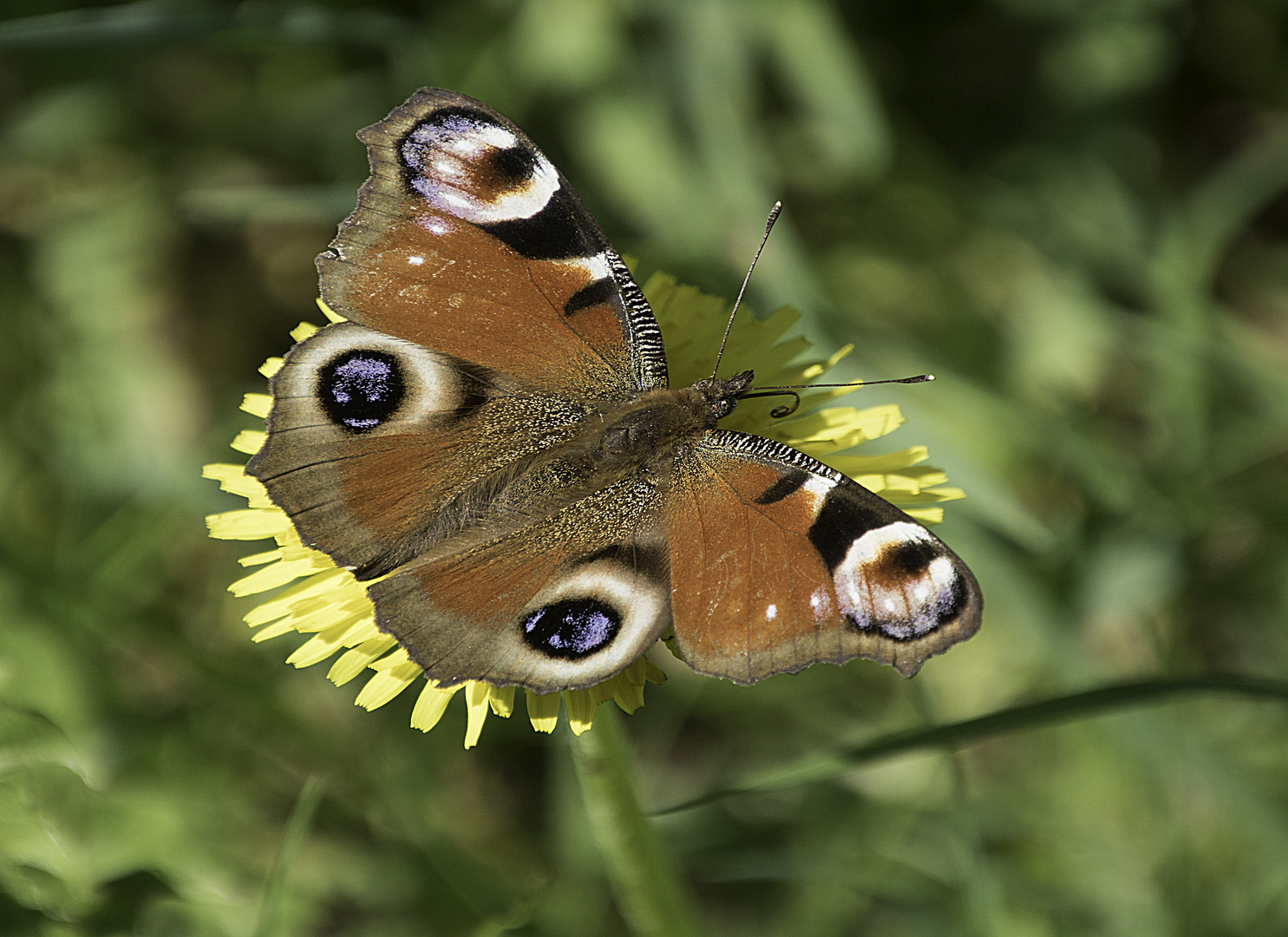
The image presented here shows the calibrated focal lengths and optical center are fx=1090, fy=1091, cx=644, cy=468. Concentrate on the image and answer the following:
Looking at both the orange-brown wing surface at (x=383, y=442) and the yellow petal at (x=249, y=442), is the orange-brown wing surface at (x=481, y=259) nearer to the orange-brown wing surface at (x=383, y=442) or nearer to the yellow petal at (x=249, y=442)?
the orange-brown wing surface at (x=383, y=442)

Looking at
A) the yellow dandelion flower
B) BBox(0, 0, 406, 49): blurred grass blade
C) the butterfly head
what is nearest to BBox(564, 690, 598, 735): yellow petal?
the yellow dandelion flower

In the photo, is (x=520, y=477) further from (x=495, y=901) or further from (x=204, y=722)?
(x=204, y=722)

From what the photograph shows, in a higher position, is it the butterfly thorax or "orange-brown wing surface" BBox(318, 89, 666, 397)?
"orange-brown wing surface" BBox(318, 89, 666, 397)

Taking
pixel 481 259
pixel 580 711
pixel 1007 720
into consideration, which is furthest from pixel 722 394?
pixel 1007 720

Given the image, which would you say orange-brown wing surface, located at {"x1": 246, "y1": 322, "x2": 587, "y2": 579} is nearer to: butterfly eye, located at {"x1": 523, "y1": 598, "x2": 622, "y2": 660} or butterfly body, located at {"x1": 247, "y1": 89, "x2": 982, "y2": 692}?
butterfly body, located at {"x1": 247, "y1": 89, "x2": 982, "y2": 692}

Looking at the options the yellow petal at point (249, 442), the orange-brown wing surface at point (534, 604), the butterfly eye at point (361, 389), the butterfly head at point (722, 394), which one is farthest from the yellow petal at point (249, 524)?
the butterfly head at point (722, 394)

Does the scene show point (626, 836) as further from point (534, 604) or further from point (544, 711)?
point (534, 604)

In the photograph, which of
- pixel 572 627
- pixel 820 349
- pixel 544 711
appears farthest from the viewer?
pixel 820 349
